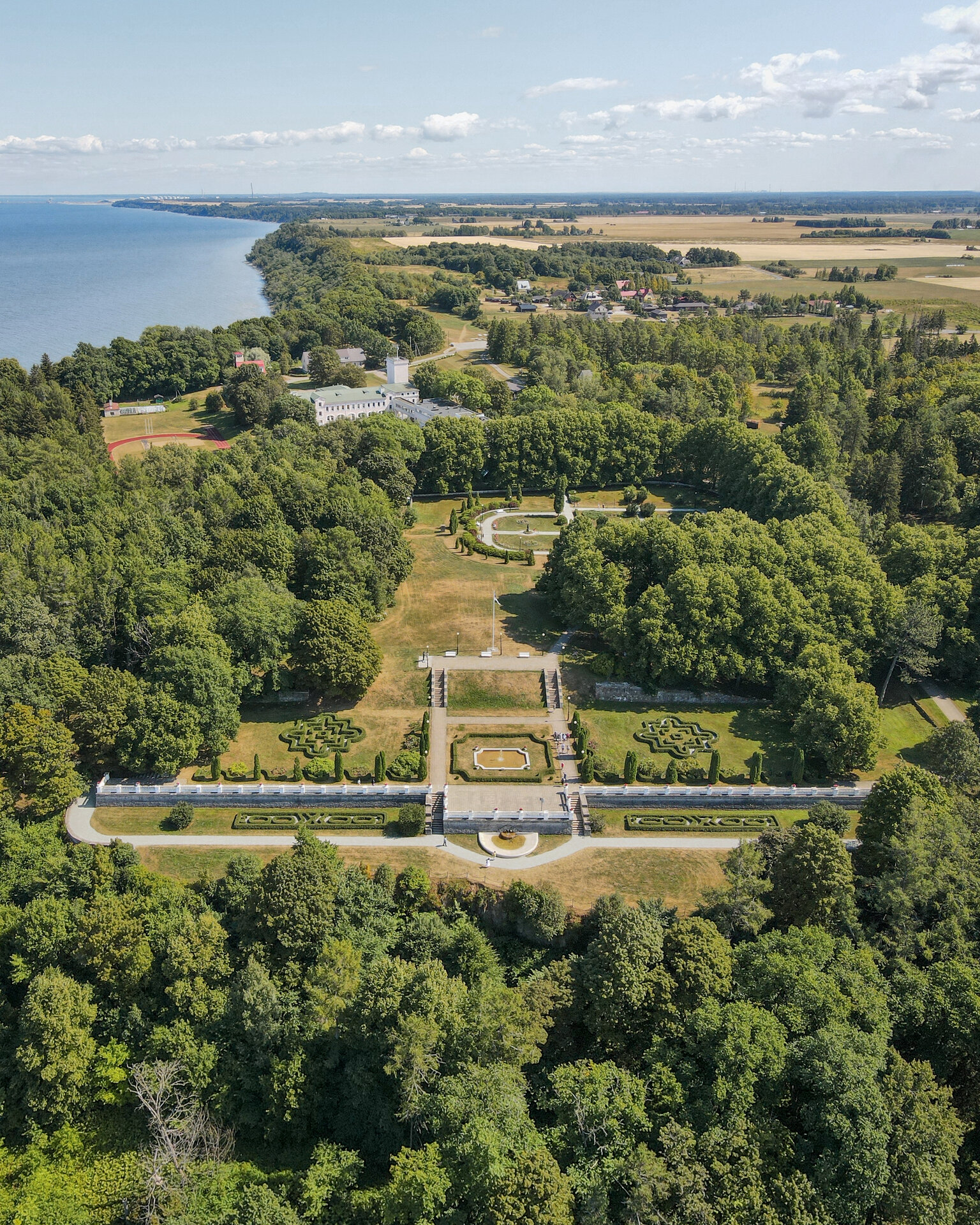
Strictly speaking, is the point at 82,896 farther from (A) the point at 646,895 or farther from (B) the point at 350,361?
(B) the point at 350,361

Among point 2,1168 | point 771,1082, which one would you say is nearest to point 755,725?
point 771,1082

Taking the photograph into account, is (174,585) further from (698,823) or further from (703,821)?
(703,821)

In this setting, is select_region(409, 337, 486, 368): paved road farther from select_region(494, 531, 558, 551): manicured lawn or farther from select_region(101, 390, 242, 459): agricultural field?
select_region(494, 531, 558, 551): manicured lawn

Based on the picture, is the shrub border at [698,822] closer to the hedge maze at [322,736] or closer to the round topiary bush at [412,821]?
the round topiary bush at [412,821]

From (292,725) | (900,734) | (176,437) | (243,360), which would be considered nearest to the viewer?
(900,734)

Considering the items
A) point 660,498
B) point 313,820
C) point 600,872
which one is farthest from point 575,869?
point 660,498

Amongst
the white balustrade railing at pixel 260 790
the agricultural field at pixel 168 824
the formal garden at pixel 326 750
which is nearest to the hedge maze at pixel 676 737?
the formal garden at pixel 326 750
